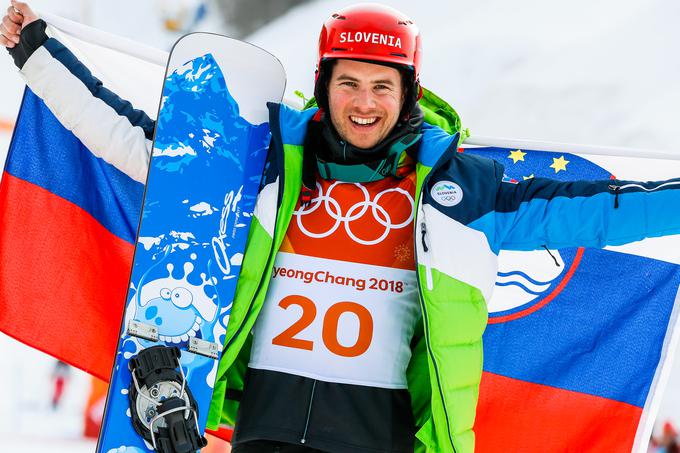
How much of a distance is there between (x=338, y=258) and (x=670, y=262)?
144 cm

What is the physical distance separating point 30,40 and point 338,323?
4.63ft

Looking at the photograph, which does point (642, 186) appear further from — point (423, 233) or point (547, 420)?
point (547, 420)

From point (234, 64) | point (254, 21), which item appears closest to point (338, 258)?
point (234, 64)

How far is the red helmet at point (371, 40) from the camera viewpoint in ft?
9.59

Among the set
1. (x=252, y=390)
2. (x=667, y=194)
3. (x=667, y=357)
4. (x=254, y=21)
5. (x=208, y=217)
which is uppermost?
(x=254, y=21)

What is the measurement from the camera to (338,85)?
116 inches

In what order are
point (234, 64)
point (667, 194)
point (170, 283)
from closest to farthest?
point (667, 194) → point (170, 283) → point (234, 64)

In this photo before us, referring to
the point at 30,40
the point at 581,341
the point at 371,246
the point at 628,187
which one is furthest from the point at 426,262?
the point at 30,40

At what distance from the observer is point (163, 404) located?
2.66 meters

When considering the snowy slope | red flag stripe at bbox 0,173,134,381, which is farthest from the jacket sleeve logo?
the snowy slope

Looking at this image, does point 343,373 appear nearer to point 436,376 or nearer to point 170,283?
point 436,376

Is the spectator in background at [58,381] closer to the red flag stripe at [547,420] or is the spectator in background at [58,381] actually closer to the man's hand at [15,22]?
the red flag stripe at [547,420]

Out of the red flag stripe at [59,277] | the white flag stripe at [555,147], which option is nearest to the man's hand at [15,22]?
the red flag stripe at [59,277]

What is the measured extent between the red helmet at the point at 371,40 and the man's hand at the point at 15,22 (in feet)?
3.26
